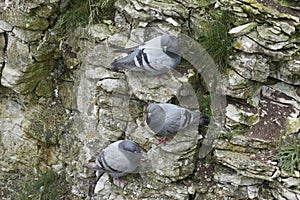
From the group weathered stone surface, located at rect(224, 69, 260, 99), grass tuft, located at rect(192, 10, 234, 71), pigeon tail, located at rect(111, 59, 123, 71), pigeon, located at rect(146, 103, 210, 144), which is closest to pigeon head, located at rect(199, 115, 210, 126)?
pigeon, located at rect(146, 103, 210, 144)

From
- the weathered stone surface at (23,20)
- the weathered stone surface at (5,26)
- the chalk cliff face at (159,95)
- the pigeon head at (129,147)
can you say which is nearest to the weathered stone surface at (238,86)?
the chalk cliff face at (159,95)

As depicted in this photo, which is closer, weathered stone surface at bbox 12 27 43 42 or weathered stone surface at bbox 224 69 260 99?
weathered stone surface at bbox 224 69 260 99

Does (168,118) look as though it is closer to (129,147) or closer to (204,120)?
(204,120)

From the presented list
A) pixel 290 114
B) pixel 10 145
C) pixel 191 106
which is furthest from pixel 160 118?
pixel 10 145

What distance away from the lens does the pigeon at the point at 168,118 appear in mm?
5121

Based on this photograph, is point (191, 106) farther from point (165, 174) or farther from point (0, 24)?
point (0, 24)

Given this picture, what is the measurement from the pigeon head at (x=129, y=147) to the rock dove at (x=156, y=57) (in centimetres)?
85

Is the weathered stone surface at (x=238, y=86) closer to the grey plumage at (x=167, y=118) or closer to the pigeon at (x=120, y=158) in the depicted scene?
the grey plumage at (x=167, y=118)

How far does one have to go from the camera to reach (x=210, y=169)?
527 cm

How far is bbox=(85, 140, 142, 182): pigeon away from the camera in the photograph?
17.3 ft

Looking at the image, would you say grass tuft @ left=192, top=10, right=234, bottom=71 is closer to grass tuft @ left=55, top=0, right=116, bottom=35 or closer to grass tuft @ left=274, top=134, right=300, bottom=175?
grass tuft @ left=274, top=134, right=300, bottom=175

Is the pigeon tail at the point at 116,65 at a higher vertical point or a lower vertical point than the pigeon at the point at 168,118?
higher

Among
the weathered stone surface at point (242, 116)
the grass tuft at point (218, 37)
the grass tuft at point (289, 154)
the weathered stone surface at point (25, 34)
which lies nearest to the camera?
the grass tuft at point (289, 154)

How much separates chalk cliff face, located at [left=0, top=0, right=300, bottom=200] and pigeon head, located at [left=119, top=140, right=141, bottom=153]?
0.20 meters
